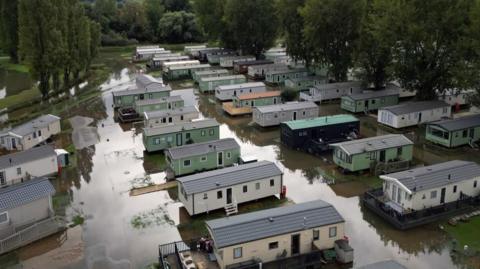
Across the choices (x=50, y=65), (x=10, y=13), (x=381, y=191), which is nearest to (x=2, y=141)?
(x=50, y=65)

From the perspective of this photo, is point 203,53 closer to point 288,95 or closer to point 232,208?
point 288,95

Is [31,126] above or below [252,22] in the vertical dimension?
below

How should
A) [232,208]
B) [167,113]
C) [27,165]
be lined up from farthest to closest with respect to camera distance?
1. [167,113]
2. [27,165]
3. [232,208]

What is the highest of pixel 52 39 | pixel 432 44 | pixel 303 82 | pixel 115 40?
pixel 52 39

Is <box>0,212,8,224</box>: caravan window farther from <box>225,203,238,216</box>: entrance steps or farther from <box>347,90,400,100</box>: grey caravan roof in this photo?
<box>347,90,400,100</box>: grey caravan roof

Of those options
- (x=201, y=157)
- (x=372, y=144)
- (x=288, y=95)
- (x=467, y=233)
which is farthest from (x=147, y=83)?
(x=467, y=233)

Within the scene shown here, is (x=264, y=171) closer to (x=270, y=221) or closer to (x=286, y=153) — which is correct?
(x=270, y=221)

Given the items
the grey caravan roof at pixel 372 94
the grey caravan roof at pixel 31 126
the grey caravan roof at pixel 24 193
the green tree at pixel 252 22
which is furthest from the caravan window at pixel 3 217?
the green tree at pixel 252 22
